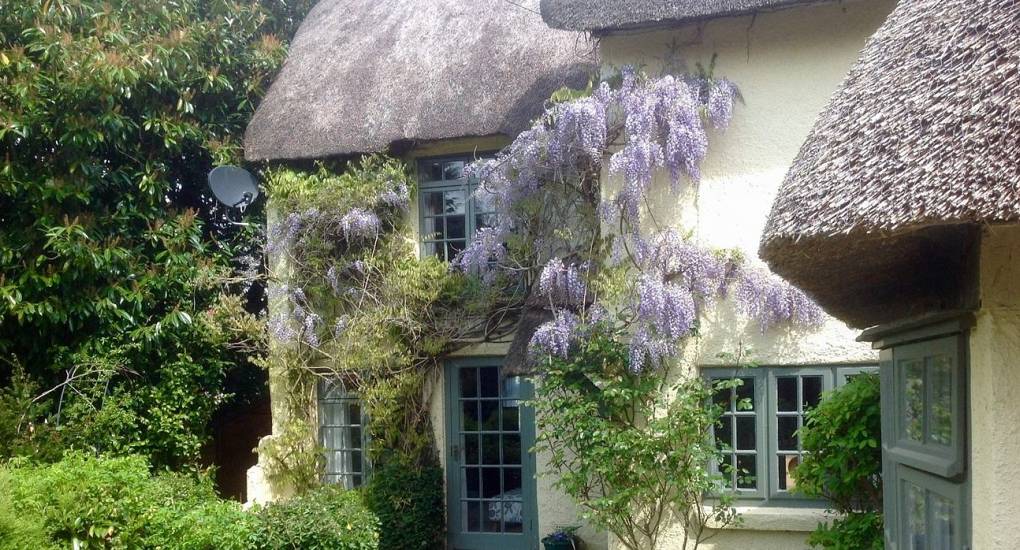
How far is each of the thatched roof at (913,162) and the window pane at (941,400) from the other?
295mm

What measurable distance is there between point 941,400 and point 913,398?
0.49m

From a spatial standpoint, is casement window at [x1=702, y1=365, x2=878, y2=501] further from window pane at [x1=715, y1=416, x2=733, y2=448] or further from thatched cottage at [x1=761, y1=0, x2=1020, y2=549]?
thatched cottage at [x1=761, y1=0, x2=1020, y2=549]

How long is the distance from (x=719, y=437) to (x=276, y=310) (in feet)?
16.1

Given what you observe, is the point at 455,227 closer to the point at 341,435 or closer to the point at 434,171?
the point at 434,171

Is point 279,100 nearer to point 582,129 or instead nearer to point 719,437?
point 582,129

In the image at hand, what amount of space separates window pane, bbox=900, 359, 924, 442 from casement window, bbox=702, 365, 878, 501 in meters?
2.54

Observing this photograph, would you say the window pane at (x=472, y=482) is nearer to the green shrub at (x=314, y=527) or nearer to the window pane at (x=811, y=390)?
the green shrub at (x=314, y=527)

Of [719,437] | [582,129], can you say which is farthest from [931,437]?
[582,129]

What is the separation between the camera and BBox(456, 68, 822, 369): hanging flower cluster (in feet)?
23.4

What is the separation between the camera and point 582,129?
24.7 feet

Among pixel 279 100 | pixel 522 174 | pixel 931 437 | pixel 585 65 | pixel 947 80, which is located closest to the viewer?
pixel 947 80

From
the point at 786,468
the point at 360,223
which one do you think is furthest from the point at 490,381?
the point at 786,468

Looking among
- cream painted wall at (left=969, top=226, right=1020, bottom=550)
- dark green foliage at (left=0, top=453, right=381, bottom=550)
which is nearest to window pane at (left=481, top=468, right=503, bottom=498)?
dark green foliage at (left=0, top=453, right=381, bottom=550)

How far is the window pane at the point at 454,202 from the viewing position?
32.0ft
